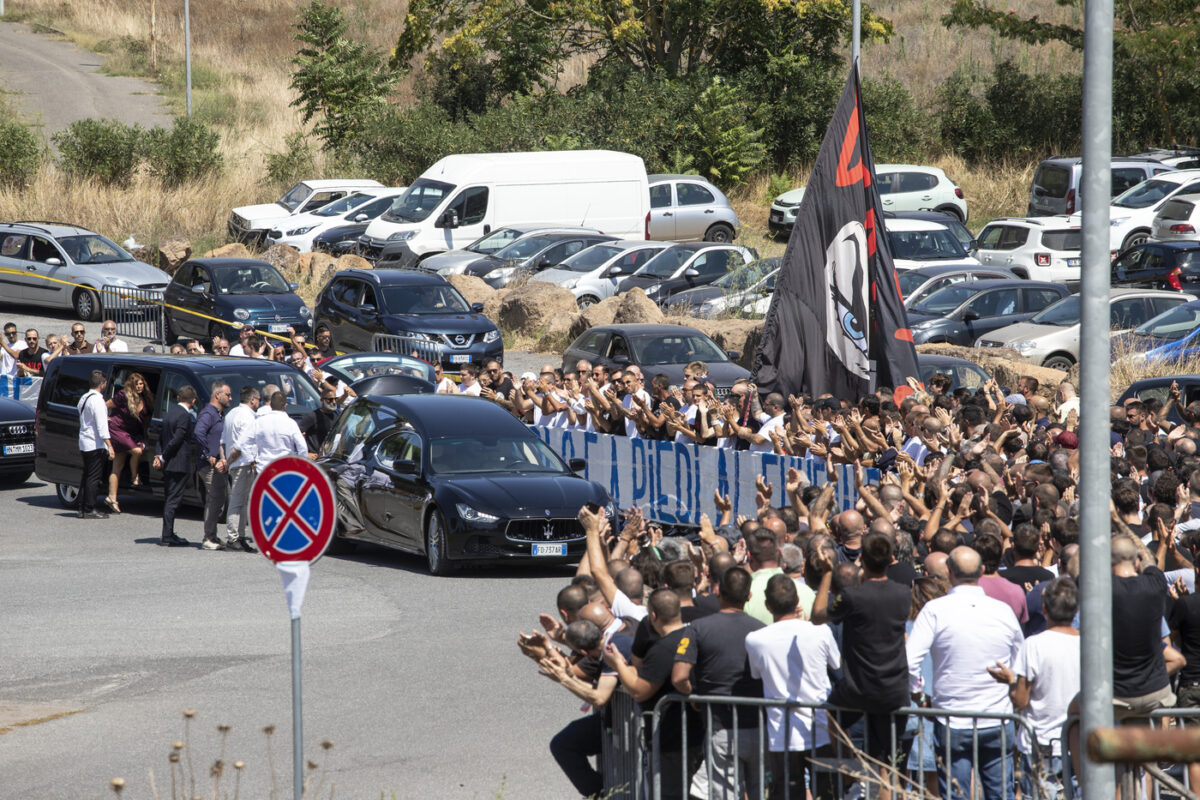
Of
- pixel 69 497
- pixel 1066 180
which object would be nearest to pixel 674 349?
pixel 69 497

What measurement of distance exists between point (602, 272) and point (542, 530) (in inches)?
625

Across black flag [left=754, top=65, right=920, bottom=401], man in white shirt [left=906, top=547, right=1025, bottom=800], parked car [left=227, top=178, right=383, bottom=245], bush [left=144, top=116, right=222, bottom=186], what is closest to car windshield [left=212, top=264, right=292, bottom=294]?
parked car [left=227, top=178, right=383, bottom=245]

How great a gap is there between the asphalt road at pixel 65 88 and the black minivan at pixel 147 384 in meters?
34.1

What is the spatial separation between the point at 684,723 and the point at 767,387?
609 centimetres

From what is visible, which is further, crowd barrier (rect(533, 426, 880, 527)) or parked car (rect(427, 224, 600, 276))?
parked car (rect(427, 224, 600, 276))

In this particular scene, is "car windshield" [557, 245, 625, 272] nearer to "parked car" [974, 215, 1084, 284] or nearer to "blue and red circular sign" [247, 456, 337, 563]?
"parked car" [974, 215, 1084, 284]

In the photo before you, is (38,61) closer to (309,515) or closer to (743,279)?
(743,279)

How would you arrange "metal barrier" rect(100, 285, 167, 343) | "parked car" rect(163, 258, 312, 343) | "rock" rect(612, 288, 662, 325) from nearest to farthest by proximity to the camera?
"rock" rect(612, 288, 662, 325) < "parked car" rect(163, 258, 312, 343) < "metal barrier" rect(100, 285, 167, 343)

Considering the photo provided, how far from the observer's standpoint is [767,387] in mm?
12484

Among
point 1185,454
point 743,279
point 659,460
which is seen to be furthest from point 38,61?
point 1185,454

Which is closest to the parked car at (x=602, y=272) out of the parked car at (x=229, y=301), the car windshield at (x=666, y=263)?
the car windshield at (x=666, y=263)

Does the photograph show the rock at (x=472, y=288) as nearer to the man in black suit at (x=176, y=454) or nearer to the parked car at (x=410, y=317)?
the parked car at (x=410, y=317)

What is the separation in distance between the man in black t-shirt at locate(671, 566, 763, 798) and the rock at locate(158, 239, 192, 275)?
30668mm

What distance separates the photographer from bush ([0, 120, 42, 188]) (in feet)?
133
